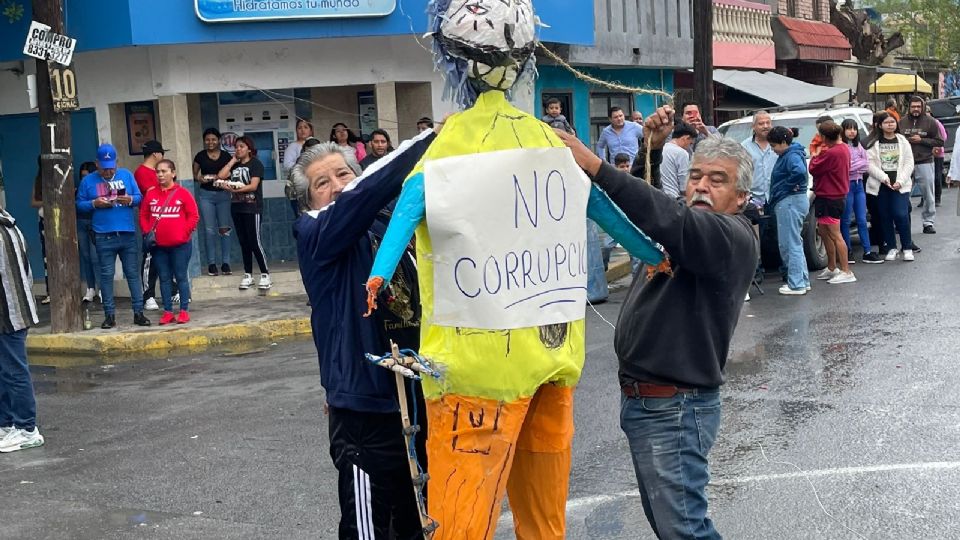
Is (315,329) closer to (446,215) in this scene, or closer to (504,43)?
(446,215)

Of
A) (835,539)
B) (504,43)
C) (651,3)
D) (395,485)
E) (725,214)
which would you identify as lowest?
(835,539)

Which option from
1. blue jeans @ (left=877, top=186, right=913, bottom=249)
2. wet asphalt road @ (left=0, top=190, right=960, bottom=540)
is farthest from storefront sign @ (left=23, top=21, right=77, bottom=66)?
blue jeans @ (left=877, top=186, right=913, bottom=249)

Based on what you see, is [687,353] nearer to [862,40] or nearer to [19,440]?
[19,440]

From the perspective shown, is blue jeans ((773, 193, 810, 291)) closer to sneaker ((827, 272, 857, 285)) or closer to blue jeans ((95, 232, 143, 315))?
sneaker ((827, 272, 857, 285))

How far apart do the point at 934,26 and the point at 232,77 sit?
112 feet

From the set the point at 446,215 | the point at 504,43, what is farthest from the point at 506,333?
the point at 504,43

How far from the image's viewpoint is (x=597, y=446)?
6.88 meters

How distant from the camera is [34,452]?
24.7 ft

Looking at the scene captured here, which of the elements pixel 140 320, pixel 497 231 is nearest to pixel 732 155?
pixel 497 231

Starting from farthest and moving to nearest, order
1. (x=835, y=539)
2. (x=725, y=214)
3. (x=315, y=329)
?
1. (x=835, y=539)
2. (x=315, y=329)
3. (x=725, y=214)

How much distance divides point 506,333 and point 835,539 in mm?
2425

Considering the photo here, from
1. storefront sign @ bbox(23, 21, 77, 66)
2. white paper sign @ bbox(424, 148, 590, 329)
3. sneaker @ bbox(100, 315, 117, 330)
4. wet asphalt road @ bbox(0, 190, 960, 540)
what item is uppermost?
storefront sign @ bbox(23, 21, 77, 66)

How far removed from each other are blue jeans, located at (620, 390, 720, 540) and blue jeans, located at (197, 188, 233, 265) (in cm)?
1097

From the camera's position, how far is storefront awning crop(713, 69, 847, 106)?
24516 mm
